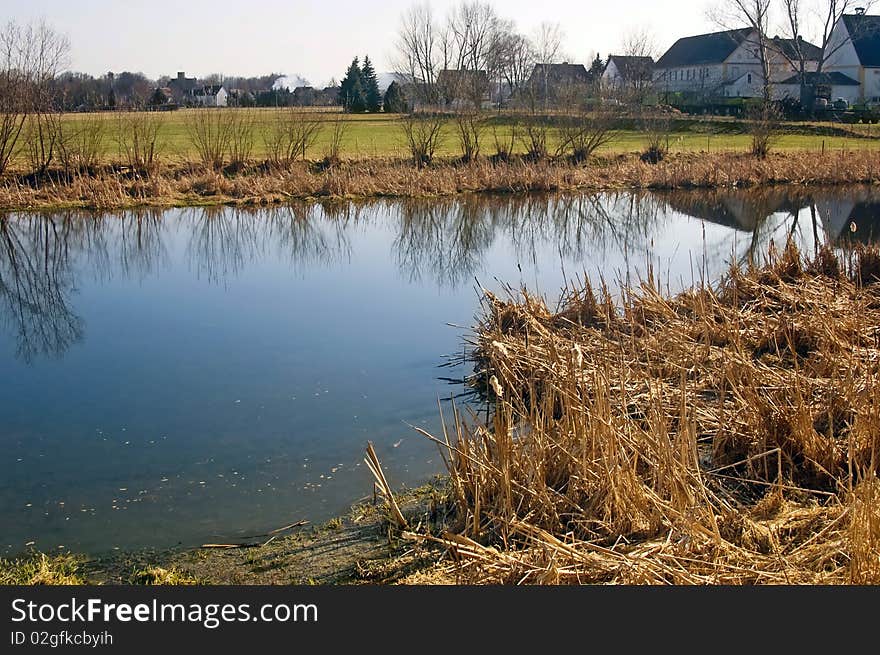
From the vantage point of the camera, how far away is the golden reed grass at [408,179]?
2267cm

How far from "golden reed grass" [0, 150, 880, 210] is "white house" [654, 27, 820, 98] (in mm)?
29066

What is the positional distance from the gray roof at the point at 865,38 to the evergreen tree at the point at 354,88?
31.1 meters

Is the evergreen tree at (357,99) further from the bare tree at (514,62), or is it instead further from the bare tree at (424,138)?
the bare tree at (424,138)

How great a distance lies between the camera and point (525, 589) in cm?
390

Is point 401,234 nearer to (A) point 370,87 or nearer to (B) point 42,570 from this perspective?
(B) point 42,570

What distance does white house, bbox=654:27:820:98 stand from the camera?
195 feet

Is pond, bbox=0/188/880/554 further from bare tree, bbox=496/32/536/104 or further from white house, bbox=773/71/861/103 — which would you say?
white house, bbox=773/71/861/103

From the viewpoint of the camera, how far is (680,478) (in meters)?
4.97

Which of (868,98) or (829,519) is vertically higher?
(868,98)

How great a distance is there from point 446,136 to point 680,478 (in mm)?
31649

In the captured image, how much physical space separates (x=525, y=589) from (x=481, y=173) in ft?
74.0

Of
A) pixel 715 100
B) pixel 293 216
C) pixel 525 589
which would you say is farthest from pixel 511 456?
pixel 715 100

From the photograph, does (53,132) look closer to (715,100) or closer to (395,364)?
(395,364)

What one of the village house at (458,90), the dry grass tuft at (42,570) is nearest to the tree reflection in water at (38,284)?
the dry grass tuft at (42,570)
